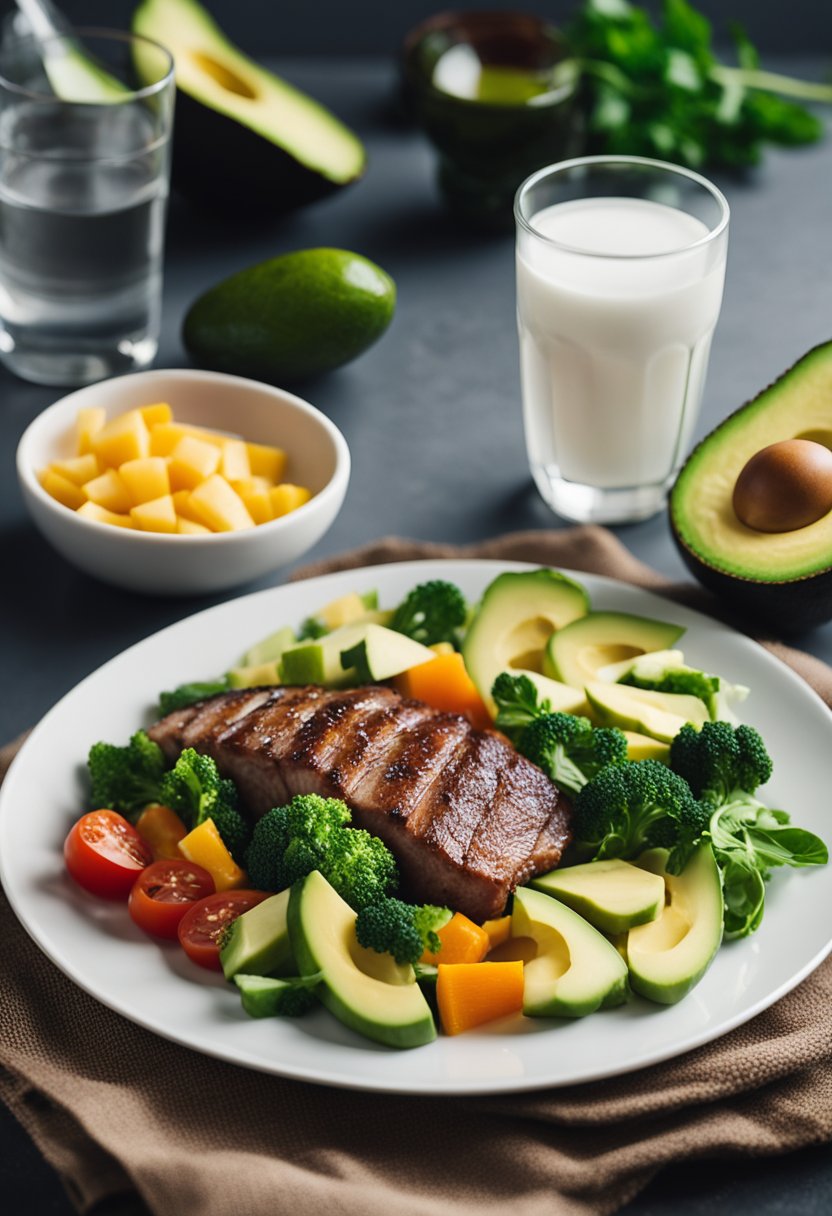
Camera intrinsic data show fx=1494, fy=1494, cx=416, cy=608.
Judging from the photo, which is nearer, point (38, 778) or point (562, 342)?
point (38, 778)

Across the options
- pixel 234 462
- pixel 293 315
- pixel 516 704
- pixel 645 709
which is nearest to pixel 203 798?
pixel 516 704

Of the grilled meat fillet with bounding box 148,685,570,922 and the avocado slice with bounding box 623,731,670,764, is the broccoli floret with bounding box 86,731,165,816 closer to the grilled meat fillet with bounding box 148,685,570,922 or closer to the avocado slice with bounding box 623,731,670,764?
the grilled meat fillet with bounding box 148,685,570,922

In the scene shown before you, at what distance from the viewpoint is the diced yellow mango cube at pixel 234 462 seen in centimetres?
327

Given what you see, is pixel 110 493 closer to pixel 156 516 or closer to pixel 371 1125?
pixel 156 516

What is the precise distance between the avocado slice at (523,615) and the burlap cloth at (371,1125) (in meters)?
0.88

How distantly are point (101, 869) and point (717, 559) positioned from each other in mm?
1384

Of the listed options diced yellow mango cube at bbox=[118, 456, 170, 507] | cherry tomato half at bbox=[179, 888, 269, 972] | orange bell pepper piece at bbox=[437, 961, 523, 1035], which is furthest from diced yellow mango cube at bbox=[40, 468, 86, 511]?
orange bell pepper piece at bbox=[437, 961, 523, 1035]

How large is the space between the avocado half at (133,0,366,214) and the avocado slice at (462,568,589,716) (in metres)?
1.78

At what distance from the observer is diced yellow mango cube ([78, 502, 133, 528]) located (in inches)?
123

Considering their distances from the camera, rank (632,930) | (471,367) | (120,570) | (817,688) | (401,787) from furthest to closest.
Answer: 1. (471,367)
2. (120,570)
3. (817,688)
4. (401,787)
5. (632,930)

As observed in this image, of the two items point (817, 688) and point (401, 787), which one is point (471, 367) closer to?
point (817, 688)

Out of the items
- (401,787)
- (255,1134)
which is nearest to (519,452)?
(401,787)

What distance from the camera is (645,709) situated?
8.93 feet

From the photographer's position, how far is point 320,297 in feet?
11.8
